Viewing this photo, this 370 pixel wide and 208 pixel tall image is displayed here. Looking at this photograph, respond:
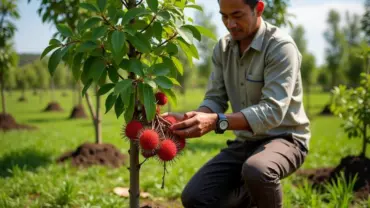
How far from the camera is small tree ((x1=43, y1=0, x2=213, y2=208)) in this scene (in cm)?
173

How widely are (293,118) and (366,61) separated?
245 centimetres

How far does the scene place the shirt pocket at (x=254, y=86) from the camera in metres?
2.44

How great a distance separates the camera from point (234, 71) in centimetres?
263

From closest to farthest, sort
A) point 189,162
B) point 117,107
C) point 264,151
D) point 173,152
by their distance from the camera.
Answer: point 173,152
point 117,107
point 264,151
point 189,162

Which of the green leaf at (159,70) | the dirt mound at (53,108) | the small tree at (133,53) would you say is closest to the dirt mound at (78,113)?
the dirt mound at (53,108)

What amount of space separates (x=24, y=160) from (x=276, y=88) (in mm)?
4157

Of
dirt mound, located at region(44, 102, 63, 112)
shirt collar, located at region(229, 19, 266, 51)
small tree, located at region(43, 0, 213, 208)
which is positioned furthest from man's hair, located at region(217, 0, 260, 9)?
dirt mound, located at region(44, 102, 63, 112)

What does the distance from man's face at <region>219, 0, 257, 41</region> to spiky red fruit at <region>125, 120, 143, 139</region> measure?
98 centimetres

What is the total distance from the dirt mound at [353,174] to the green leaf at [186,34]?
95.1 inches

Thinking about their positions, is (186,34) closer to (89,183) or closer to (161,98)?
(161,98)

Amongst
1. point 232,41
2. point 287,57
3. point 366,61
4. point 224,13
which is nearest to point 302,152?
point 287,57

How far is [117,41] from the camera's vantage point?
167 centimetres

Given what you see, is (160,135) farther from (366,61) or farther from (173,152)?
(366,61)

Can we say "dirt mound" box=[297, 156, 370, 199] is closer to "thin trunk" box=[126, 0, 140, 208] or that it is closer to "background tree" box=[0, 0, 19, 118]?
"thin trunk" box=[126, 0, 140, 208]
